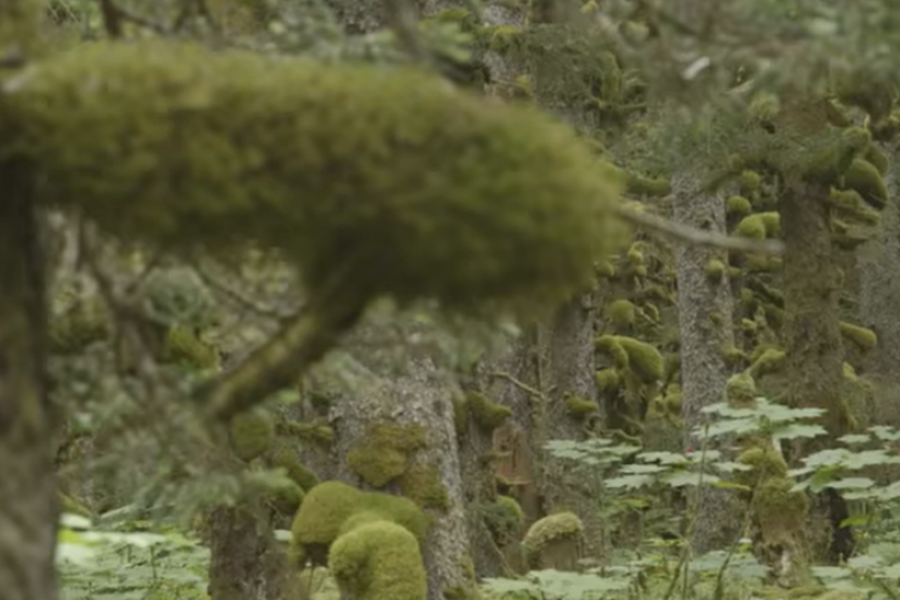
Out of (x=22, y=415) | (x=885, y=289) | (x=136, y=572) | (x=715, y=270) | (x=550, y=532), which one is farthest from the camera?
(x=885, y=289)

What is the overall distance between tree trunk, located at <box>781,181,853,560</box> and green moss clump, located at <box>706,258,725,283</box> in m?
3.90

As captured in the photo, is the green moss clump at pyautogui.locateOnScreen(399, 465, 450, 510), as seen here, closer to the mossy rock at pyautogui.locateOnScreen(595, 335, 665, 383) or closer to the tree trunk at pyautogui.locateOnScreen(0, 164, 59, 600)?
the tree trunk at pyautogui.locateOnScreen(0, 164, 59, 600)

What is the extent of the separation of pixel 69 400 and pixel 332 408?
5.49 m

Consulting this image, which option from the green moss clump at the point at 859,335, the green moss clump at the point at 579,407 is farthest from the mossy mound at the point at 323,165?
the green moss clump at the point at 859,335

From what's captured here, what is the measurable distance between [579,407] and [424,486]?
24.8ft

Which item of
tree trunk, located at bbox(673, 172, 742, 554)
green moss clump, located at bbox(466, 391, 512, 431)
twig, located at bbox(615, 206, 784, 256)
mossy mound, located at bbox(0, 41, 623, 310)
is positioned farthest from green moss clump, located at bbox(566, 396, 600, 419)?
mossy mound, located at bbox(0, 41, 623, 310)

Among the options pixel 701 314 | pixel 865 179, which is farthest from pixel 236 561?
pixel 701 314

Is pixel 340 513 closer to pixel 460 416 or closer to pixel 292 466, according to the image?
pixel 292 466

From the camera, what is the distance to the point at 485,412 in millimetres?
13406

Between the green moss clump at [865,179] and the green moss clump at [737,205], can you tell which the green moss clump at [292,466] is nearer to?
the green moss clump at [865,179]

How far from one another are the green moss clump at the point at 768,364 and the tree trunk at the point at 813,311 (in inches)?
100

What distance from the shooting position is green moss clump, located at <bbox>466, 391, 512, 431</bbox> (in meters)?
13.2

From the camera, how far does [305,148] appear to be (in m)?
2.29

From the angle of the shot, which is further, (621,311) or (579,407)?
(621,311)
